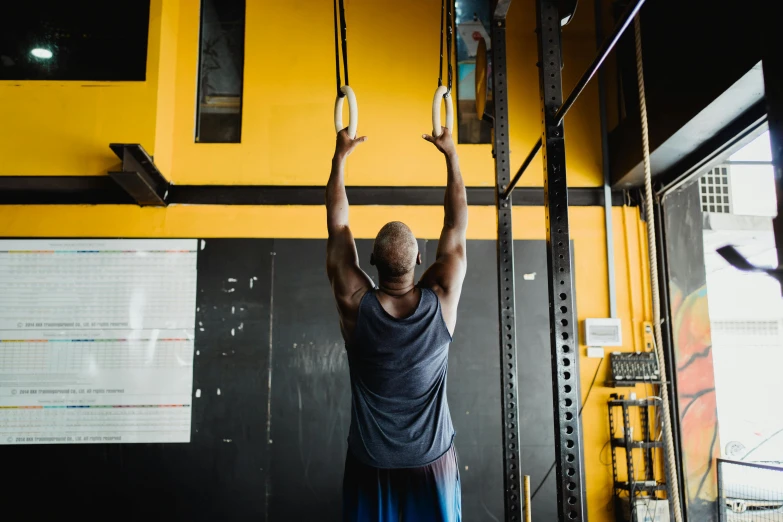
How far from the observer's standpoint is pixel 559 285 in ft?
5.84

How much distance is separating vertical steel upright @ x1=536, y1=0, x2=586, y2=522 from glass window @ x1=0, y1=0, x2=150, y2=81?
3.60 meters

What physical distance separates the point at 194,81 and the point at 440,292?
3698mm

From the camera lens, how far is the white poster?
13.5 feet

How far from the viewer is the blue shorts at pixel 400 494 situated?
1.75m

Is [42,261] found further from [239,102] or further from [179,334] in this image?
[239,102]

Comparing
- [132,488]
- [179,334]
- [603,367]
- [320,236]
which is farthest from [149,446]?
[603,367]

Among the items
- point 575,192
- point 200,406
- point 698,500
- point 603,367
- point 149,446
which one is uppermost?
point 575,192

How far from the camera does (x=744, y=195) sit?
514 cm

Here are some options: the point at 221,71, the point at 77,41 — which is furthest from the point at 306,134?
the point at 77,41

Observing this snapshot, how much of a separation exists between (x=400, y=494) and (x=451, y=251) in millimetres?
844

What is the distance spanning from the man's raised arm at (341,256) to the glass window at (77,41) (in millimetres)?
3150

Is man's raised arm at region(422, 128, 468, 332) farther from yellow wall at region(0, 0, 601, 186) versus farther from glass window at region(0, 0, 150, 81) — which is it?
glass window at region(0, 0, 150, 81)

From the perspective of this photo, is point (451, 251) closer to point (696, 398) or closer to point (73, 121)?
point (696, 398)

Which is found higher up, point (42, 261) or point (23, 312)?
point (42, 261)
